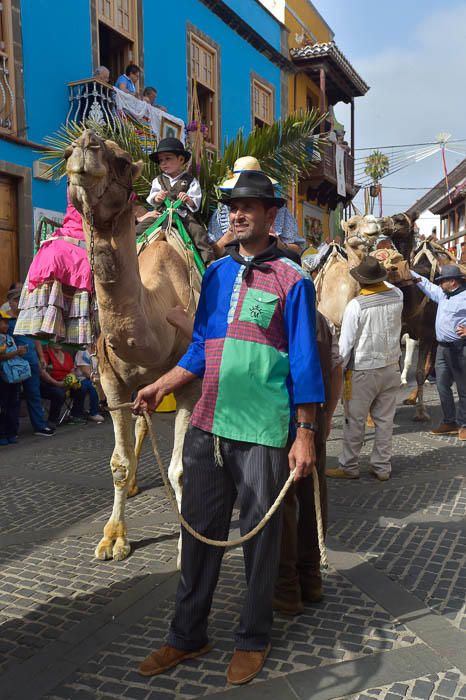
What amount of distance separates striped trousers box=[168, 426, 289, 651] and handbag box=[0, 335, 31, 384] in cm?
565

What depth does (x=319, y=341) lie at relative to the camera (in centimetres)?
328

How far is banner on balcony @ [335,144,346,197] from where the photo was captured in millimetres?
23047

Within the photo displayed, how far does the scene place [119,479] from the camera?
4527 millimetres

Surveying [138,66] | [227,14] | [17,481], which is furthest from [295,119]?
[227,14]

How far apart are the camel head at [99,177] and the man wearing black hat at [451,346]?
5642 millimetres

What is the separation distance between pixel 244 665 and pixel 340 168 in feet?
73.6

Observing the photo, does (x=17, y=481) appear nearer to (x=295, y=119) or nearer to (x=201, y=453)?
(x=201, y=453)

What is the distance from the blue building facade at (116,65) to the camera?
36.2 ft

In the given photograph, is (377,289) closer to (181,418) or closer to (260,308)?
(181,418)

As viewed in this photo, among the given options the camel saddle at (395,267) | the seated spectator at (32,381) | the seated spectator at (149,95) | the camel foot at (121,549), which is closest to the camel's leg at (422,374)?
the camel saddle at (395,267)

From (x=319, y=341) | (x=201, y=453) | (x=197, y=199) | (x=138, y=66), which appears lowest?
(x=201, y=453)

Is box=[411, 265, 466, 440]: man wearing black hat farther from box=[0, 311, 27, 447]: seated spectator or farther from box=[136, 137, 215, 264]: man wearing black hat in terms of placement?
box=[0, 311, 27, 447]: seated spectator

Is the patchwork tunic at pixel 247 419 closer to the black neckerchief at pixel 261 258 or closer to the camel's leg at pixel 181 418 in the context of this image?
the black neckerchief at pixel 261 258

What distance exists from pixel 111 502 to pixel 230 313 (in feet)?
10.7
